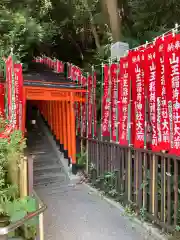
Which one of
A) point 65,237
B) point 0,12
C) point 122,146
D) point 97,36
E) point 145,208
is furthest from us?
point 97,36

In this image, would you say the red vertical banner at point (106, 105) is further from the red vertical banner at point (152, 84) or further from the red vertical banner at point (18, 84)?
the red vertical banner at point (18, 84)

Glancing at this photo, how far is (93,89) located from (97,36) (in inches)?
167

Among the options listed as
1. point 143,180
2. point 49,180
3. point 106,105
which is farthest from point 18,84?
point 143,180

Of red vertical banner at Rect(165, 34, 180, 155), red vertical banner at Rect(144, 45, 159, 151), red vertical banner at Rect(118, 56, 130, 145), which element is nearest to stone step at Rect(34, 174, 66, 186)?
red vertical banner at Rect(118, 56, 130, 145)

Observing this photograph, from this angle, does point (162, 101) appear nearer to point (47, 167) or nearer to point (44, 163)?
point (47, 167)

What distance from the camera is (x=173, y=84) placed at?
4.24m

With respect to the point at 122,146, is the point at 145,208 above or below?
below

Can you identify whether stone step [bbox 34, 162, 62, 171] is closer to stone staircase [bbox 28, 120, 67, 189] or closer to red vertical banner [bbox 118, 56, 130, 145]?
stone staircase [bbox 28, 120, 67, 189]

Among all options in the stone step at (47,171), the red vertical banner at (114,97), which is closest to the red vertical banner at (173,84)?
the red vertical banner at (114,97)

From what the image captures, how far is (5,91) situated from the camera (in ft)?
26.2

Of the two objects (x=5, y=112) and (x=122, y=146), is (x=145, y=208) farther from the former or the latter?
(x=5, y=112)

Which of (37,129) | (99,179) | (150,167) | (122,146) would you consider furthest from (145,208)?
(37,129)

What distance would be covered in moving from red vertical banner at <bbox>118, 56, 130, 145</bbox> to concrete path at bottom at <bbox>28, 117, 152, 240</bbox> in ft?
5.84

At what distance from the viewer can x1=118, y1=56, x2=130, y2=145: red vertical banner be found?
222 inches
